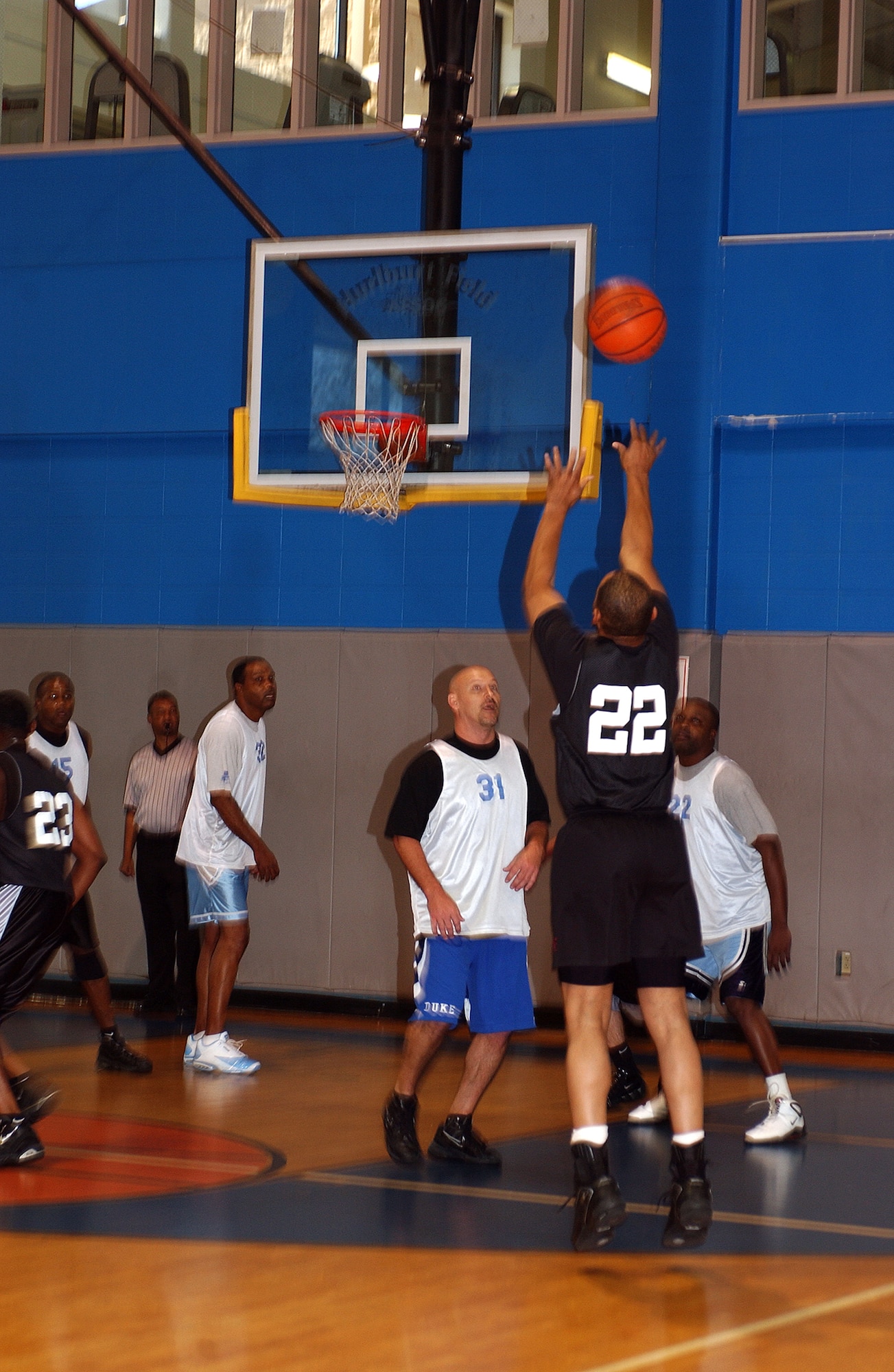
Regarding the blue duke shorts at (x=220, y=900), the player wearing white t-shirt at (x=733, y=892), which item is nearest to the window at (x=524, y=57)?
the player wearing white t-shirt at (x=733, y=892)

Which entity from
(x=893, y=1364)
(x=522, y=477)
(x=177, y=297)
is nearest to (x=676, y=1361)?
(x=893, y=1364)

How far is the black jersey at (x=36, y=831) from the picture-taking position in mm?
6539

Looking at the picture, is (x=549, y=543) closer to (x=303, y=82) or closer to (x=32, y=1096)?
(x=32, y=1096)

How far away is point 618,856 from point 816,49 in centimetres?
793

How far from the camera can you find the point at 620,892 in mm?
5453

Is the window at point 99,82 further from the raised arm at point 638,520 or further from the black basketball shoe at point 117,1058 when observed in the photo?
the raised arm at point 638,520

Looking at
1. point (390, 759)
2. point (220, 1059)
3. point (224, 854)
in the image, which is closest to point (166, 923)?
point (390, 759)

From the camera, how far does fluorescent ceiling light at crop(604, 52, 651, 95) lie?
11617mm

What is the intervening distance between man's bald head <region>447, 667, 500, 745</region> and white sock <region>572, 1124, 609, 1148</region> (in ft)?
6.38

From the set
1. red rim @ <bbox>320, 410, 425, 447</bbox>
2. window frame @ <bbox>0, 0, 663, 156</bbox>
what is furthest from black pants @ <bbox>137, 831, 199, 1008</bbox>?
window frame @ <bbox>0, 0, 663, 156</bbox>

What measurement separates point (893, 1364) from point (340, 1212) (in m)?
2.13

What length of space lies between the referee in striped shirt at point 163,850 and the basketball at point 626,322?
4568 millimetres

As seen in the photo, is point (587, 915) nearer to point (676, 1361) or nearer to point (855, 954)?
point (676, 1361)

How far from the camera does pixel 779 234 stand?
11250mm
